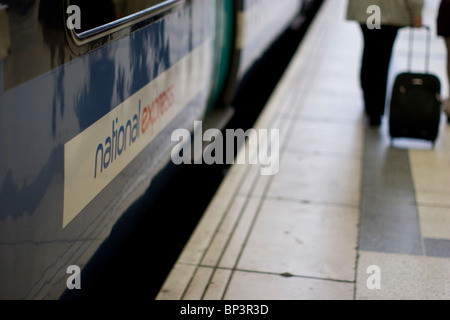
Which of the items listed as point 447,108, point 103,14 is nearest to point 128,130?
point 103,14

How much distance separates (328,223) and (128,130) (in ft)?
4.81

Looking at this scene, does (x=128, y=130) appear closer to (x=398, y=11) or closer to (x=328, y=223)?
(x=328, y=223)

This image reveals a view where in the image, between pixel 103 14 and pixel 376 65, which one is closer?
pixel 103 14

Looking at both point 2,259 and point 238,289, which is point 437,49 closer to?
point 238,289

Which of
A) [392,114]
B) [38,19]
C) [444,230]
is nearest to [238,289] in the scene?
[444,230]

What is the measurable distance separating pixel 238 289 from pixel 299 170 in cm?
171

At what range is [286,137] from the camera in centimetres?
534

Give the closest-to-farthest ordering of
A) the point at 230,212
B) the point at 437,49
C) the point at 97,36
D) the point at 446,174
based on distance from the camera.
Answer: the point at 97,36 → the point at 230,212 → the point at 446,174 → the point at 437,49

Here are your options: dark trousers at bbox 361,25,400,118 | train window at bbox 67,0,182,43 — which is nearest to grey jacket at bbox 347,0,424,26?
dark trousers at bbox 361,25,400,118

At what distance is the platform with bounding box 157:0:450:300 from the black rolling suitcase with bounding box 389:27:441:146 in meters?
0.17

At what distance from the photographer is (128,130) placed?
2.88 metres

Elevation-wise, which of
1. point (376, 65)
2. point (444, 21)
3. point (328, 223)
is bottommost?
point (328, 223)

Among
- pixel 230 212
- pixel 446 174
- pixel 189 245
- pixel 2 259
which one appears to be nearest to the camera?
pixel 2 259

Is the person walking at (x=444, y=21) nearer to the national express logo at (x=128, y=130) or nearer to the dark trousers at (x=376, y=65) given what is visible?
the dark trousers at (x=376, y=65)
